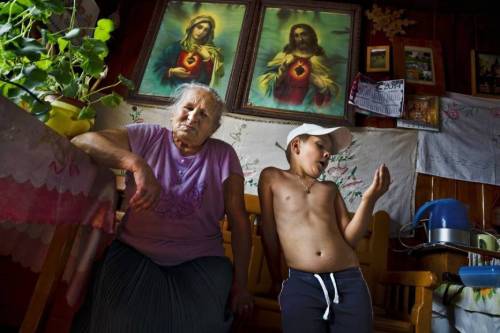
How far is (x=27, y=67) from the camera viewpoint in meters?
0.89

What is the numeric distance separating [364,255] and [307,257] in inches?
24.4

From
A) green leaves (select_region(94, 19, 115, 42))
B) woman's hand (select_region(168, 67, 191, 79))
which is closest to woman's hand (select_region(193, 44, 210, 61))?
woman's hand (select_region(168, 67, 191, 79))

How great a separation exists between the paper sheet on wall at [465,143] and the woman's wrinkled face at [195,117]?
54.6 inches

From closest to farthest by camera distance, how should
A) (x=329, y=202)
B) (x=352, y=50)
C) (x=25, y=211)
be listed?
(x=25, y=211), (x=329, y=202), (x=352, y=50)

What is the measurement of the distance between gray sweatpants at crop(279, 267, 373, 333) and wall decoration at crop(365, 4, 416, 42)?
1.86m

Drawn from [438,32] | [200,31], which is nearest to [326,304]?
[200,31]

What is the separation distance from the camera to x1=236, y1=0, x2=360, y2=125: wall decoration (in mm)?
2299

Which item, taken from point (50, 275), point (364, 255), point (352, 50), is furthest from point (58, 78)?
point (352, 50)

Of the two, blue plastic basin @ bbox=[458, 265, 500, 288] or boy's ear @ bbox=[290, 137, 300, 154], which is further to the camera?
boy's ear @ bbox=[290, 137, 300, 154]

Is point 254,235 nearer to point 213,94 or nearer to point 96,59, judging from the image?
point 213,94

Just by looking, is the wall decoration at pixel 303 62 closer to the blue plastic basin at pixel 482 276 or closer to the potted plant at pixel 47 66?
the blue plastic basin at pixel 482 276

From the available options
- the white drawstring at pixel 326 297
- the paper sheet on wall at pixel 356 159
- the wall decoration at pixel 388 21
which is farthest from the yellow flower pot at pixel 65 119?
the wall decoration at pixel 388 21

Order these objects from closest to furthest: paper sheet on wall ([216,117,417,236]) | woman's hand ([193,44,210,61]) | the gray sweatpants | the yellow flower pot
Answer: the yellow flower pot → the gray sweatpants → paper sheet on wall ([216,117,417,236]) → woman's hand ([193,44,210,61])

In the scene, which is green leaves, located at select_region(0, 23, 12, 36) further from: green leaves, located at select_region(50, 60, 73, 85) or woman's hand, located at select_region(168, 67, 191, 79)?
woman's hand, located at select_region(168, 67, 191, 79)
